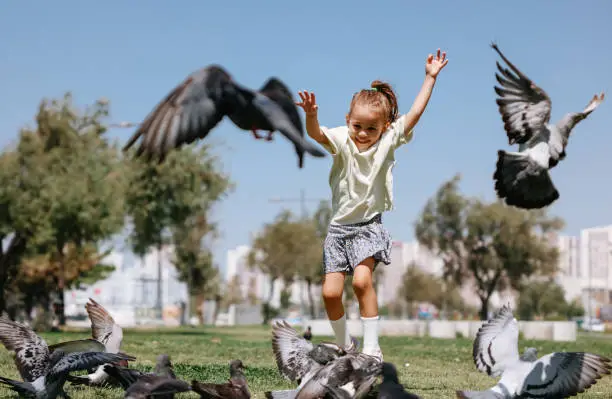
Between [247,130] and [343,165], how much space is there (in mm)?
998

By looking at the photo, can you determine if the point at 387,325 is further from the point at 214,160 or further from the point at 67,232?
the point at 67,232

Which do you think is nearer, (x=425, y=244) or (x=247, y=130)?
(x=247, y=130)

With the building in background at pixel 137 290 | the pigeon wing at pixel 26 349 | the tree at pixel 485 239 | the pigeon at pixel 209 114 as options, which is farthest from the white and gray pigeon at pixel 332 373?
the building in background at pixel 137 290

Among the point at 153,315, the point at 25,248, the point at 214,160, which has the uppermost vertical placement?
the point at 214,160

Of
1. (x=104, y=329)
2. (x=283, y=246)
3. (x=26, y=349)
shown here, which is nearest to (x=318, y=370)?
(x=26, y=349)

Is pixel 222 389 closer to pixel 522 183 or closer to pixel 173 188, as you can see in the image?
pixel 522 183

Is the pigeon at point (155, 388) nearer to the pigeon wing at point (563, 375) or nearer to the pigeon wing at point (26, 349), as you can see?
the pigeon wing at point (26, 349)

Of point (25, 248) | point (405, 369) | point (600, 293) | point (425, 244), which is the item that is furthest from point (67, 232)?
point (600, 293)

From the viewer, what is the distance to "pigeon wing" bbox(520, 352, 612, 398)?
5.18 m

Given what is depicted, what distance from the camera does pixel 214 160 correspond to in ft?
97.9

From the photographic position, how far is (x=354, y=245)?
6.13 metres

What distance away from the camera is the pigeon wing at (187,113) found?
5.12 metres

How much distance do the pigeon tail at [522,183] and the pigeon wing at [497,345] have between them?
2.63 ft

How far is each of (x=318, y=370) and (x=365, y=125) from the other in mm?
1997
